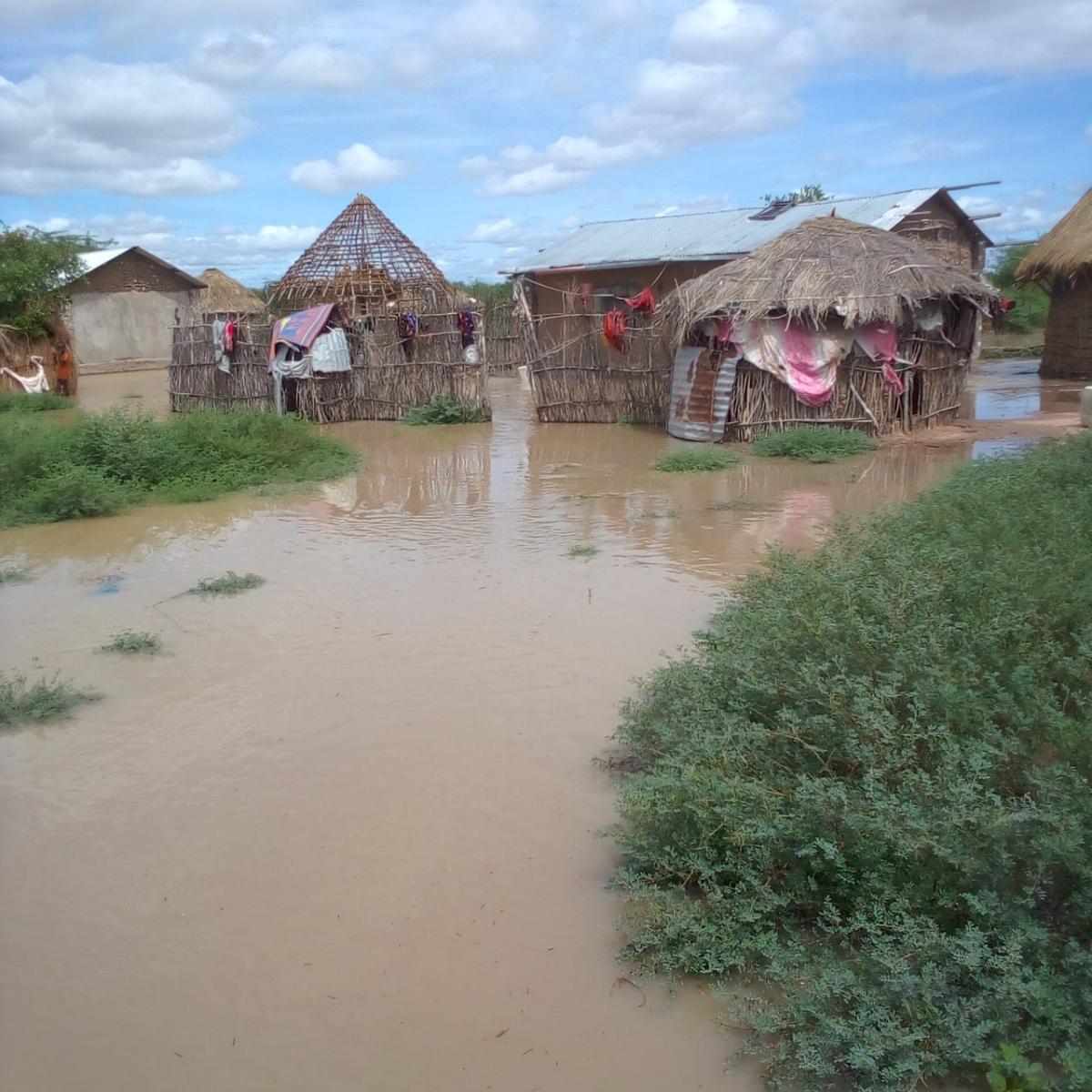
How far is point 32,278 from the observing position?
18469 mm

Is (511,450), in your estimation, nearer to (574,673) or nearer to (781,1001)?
(574,673)

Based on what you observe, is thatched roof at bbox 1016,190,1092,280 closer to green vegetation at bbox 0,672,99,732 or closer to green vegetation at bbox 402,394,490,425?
green vegetation at bbox 402,394,490,425

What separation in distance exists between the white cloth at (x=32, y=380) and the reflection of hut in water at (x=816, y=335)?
11.3 m

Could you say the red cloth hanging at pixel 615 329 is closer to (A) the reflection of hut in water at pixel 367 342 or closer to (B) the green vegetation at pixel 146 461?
(A) the reflection of hut in water at pixel 367 342

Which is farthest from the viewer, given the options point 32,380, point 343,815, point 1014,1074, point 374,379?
point 32,380

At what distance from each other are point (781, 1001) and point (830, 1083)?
1.01 ft

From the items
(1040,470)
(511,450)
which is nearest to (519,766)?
(1040,470)

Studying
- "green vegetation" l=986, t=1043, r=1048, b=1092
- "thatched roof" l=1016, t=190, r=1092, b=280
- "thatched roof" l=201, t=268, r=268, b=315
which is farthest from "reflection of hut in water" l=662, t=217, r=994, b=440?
"thatched roof" l=201, t=268, r=268, b=315

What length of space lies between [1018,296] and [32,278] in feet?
74.5

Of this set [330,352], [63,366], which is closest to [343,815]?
[330,352]

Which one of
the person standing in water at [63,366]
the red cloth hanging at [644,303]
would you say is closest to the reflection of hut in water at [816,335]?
the red cloth hanging at [644,303]

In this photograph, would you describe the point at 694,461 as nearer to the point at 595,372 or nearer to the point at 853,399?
the point at 853,399

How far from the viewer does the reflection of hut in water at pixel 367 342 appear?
14.4m

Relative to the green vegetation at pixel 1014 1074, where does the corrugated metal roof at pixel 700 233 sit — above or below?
above
